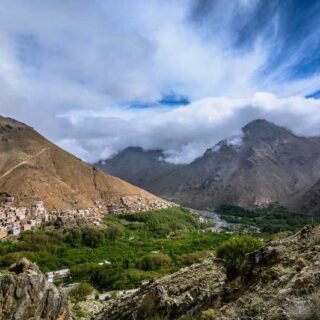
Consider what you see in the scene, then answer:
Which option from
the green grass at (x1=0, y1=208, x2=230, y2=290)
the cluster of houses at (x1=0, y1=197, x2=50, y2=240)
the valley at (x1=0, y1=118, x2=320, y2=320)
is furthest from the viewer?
the cluster of houses at (x1=0, y1=197, x2=50, y2=240)

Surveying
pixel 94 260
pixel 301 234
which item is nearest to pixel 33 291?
pixel 301 234

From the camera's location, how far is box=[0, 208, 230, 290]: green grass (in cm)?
9388

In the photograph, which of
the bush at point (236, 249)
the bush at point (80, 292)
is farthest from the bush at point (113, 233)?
the bush at point (236, 249)

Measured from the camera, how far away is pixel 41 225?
533 feet

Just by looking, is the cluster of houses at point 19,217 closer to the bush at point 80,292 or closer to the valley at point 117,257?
the valley at point 117,257

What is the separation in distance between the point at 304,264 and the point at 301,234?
7194mm

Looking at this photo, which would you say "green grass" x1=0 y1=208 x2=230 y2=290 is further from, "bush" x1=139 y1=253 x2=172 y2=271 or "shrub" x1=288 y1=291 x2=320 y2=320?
"shrub" x1=288 y1=291 x2=320 y2=320

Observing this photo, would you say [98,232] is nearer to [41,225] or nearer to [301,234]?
[41,225]

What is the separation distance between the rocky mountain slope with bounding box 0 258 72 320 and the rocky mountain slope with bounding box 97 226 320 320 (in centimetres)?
490

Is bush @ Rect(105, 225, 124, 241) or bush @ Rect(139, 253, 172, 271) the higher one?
bush @ Rect(105, 225, 124, 241)

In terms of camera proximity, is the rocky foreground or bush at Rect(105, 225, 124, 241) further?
bush at Rect(105, 225, 124, 241)

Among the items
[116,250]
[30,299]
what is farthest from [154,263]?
[30,299]

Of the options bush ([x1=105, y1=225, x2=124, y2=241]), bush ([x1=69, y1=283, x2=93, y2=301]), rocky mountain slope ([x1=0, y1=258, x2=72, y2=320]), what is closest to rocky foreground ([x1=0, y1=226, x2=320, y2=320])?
rocky mountain slope ([x1=0, y1=258, x2=72, y2=320])

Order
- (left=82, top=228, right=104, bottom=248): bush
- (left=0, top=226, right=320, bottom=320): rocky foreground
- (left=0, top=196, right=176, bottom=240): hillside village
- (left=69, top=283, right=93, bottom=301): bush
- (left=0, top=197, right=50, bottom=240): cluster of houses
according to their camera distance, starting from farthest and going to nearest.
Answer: (left=0, top=196, right=176, bottom=240): hillside village < (left=0, top=197, right=50, bottom=240): cluster of houses < (left=82, top=228, right=104, bottom=248): bush < (left=69, top=283, right=93, bottom=301): bush < (left=0, top=226, right=320, bottom=320): rocky foreground
